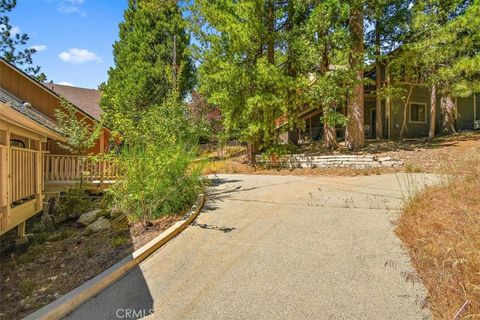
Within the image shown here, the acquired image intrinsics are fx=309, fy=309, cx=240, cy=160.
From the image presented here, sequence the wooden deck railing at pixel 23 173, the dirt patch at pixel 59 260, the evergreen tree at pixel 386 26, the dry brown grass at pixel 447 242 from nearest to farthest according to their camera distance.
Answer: the dry brown grass at pixel 447 242 < the dirt patch at pixel 59 260 < the wooden deck railing at pixel 23 173 < the evergreen tree at pixel 386 26

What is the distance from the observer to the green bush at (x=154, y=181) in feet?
19.6

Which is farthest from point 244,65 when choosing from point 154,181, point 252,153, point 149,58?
point 149,58

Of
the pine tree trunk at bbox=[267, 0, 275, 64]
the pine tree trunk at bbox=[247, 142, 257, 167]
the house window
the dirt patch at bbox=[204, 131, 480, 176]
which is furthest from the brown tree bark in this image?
the house window

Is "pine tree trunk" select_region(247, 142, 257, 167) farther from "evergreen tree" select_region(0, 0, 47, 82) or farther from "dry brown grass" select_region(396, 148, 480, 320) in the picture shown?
"evergreen tree" select_region(0, 0, 47, 82)

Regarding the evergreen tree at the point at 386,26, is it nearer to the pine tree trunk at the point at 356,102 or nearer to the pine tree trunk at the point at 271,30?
the pine tree trunk at the point at 356,102

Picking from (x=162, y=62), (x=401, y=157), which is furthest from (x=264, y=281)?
(x=162, y=62)

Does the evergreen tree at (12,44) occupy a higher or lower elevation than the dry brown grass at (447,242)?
higher

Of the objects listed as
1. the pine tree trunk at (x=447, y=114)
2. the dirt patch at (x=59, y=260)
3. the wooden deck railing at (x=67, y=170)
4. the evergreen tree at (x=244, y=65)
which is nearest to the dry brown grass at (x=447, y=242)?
the dirt patch at (x=59, y=260)

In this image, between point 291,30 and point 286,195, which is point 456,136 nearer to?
point 291,30

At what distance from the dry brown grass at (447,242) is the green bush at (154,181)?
444 centimetres

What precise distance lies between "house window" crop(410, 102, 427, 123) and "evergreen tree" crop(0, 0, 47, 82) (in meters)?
27.7

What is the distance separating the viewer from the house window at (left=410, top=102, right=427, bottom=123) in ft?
67.4

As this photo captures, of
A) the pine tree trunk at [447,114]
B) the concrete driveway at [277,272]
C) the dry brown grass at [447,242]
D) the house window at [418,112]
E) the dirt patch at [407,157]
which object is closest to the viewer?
the dry brown grass at [447,242]

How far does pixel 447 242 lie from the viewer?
13.2 feet
